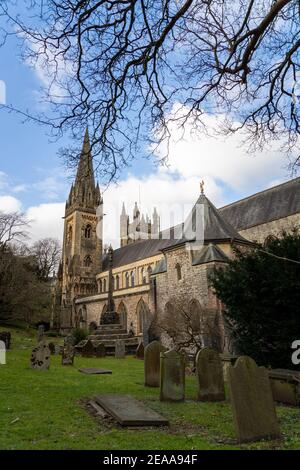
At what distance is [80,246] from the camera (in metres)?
54.2

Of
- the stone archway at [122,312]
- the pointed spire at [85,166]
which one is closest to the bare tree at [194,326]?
the pointed spire at [85,166]

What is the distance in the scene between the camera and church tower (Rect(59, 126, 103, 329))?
5141cm

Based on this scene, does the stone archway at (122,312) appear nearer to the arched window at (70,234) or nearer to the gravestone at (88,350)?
the gravestone at (88,350)

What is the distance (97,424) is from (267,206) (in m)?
29.1

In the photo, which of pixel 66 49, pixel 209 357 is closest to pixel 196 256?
pixel 209 357

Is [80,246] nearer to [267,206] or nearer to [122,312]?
[122,312]

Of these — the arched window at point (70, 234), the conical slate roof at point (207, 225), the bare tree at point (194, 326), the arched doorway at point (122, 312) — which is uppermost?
the arched window at point (70, 234)

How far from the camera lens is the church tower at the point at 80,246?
2024 inches

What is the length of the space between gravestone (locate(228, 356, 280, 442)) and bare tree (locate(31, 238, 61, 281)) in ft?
165

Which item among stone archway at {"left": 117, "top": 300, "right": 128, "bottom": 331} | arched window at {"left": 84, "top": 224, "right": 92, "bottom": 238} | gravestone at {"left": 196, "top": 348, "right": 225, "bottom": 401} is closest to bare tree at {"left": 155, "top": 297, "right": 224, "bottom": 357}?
gravestone at {"left": 196, "top": 348, "right": 225, "bottom": 401}

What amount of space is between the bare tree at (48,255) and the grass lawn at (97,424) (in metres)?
46.8

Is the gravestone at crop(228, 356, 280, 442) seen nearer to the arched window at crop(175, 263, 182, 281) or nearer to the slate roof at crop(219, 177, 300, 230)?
the arched window at crop(175, 263, 182, 281)

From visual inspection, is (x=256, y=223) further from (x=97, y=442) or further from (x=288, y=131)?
(x=97, y=442)
